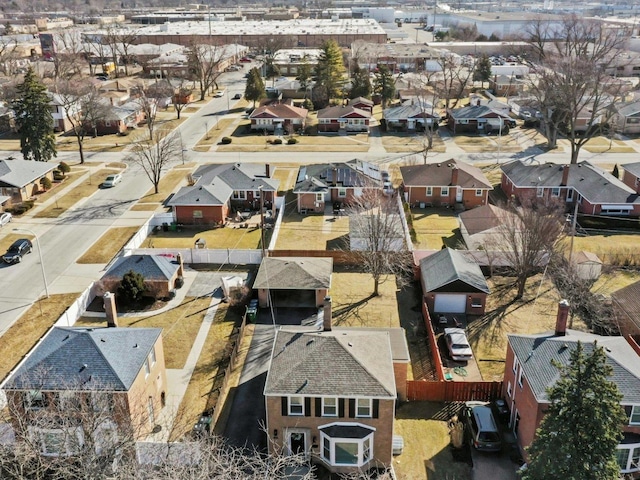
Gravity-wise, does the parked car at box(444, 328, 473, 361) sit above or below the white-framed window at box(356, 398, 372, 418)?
below

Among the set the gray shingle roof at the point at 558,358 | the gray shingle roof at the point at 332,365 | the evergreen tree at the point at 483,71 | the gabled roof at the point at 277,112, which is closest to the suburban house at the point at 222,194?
the gray shingle roof at the point at 332,365

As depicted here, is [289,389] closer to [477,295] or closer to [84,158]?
[477,295]

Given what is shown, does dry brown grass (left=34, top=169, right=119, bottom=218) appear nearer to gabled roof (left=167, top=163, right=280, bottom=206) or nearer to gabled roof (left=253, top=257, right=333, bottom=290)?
gabled roof (left=167, top=163, right=280, bottom=206)

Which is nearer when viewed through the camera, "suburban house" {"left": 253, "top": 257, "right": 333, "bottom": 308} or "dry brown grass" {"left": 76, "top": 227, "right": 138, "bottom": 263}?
"suburban house" {"left": 253, "top": 257, "right": 333, "bottom": 308}

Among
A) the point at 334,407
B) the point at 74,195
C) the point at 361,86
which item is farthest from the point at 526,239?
the point at 361,86

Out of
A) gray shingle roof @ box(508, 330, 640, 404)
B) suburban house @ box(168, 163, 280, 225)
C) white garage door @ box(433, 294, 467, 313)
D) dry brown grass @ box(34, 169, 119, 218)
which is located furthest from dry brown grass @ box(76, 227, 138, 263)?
gray shingle roof @ box(508, 330, 640, 404)

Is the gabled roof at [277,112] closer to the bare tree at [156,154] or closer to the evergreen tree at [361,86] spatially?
the bare tree at [156,154]
